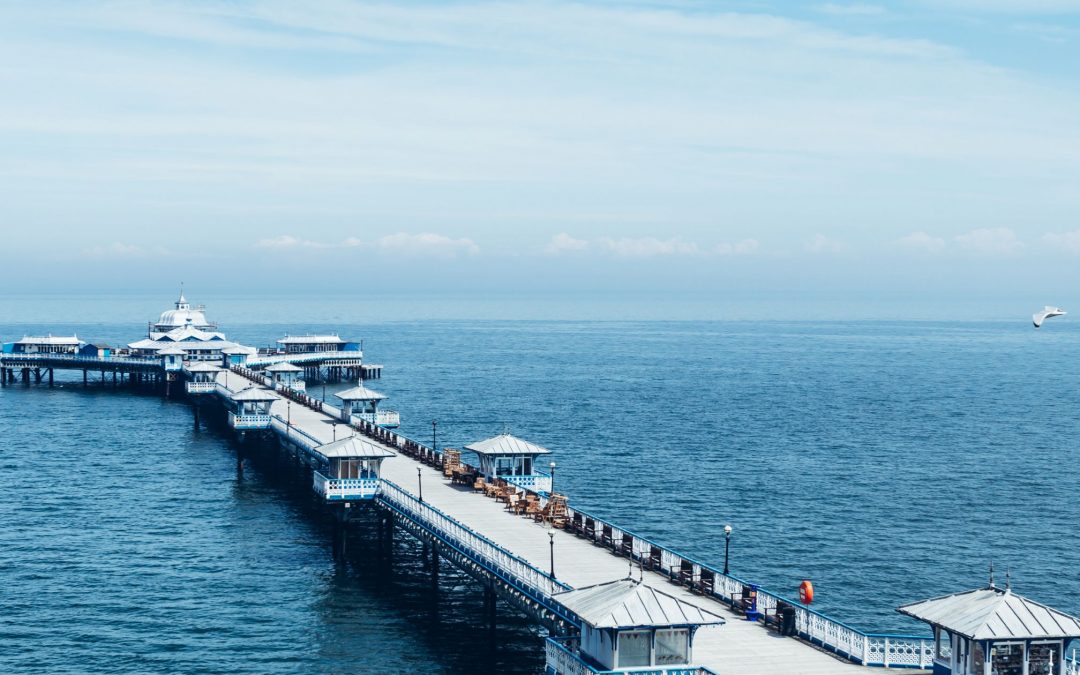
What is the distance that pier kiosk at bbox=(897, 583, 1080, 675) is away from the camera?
32250mm

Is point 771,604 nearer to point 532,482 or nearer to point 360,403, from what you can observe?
point 532,482

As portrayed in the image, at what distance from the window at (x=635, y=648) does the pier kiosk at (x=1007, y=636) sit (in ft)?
25.8

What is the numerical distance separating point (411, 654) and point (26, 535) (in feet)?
101

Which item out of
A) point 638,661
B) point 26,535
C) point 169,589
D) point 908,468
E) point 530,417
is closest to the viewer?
point 638,661

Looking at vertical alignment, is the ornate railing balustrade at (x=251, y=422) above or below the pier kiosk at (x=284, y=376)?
below

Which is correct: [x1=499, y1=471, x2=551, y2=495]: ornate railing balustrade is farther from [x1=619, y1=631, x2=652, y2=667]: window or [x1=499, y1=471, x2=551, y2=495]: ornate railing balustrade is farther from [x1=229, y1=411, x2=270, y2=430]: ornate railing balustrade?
[x1=229, y1=411, x2=270, y2=430]: ornate railing balustrade

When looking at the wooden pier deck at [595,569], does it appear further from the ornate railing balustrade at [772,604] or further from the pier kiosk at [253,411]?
the pier kiosk at [253,411]

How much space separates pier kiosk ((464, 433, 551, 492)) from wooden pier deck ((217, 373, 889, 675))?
1802mm

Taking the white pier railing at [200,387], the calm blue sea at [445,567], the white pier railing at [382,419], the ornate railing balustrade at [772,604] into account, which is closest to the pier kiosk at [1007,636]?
the ornate railing balustrade at [772,604]

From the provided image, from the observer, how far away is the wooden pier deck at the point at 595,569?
3747 cm

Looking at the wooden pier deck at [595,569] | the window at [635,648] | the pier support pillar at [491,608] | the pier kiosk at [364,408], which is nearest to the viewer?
the window at [635,648]

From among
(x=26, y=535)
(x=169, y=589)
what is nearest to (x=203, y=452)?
(x=26, y=535)

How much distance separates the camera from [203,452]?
10350 centimetres

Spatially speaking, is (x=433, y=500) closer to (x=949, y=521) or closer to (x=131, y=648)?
(x=131, y=648)
